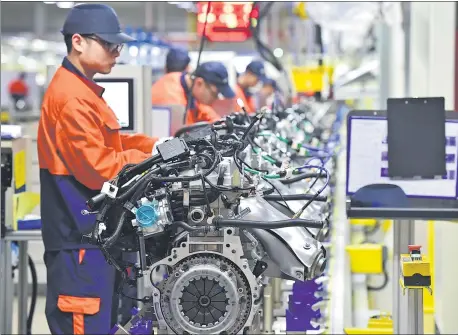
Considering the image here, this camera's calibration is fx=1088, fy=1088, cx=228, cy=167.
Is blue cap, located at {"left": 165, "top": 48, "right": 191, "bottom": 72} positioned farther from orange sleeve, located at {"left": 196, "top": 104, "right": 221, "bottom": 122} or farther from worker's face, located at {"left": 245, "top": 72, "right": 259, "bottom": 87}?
worker's face, located at {"left": 245, "top": 72, "right": 259, "bottom": 87}

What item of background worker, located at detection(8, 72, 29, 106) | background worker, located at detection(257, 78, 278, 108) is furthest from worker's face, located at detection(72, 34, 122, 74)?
background worker, located at detection(8, 72, 29, 106)

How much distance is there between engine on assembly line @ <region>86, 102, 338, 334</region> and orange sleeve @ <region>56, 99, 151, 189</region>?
800mm

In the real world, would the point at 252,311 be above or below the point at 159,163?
below

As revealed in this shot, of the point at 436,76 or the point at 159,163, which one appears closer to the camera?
the point at 159,163

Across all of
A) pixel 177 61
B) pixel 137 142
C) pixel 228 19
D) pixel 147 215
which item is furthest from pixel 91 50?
pixel 177 61

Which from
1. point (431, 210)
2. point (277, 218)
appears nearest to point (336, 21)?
point (431, 210)

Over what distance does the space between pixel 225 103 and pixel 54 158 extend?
3.55 m

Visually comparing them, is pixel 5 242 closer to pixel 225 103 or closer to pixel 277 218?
pixel 277 218

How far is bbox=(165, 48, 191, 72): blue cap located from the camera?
29.6ft

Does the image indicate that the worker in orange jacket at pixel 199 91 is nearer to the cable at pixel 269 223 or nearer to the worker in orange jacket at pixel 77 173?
the worker in orange jacket at pixel 77 173

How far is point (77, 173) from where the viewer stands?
4.56 m

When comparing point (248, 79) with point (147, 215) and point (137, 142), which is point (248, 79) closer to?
point (137, 142)

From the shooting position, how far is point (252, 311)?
11.4ft

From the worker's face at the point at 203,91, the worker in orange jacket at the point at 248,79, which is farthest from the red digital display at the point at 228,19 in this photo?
the worker in orange jacket at the point at 248,79
